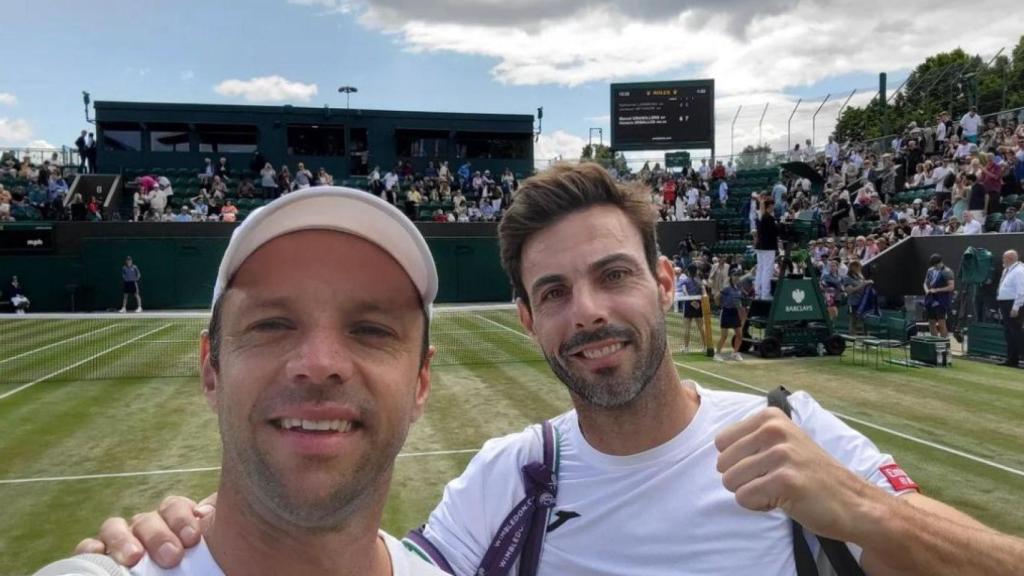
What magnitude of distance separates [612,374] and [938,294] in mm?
19479

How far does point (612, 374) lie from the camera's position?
8.93 ft

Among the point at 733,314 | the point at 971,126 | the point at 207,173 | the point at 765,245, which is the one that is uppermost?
the point at 971,126

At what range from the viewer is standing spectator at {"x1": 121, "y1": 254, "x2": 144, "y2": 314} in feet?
89.1

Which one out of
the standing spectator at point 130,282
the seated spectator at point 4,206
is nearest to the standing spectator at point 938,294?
the standing spectator at point 130,282

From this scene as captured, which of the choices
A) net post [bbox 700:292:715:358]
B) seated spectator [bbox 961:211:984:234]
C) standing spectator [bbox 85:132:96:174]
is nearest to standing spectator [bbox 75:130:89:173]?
standing spectator [bbox 85:132:96:174]

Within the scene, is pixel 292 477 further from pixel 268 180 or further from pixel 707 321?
pixel 268 180

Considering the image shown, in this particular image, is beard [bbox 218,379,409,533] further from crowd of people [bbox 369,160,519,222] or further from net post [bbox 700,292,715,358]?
crowd of people [bbox 369,160,519,222]

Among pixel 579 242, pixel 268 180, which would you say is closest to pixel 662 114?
pixel 268 180

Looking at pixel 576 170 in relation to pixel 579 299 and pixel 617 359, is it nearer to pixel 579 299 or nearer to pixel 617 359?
pixel 579 299

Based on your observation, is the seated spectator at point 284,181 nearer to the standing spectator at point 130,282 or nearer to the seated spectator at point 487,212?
the standing spectator at point 130,282

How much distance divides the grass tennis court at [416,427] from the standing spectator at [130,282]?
311 inches

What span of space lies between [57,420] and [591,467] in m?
11.3

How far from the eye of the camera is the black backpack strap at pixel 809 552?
2258 millimetres

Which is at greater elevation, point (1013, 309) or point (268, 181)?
point (268, 181)
